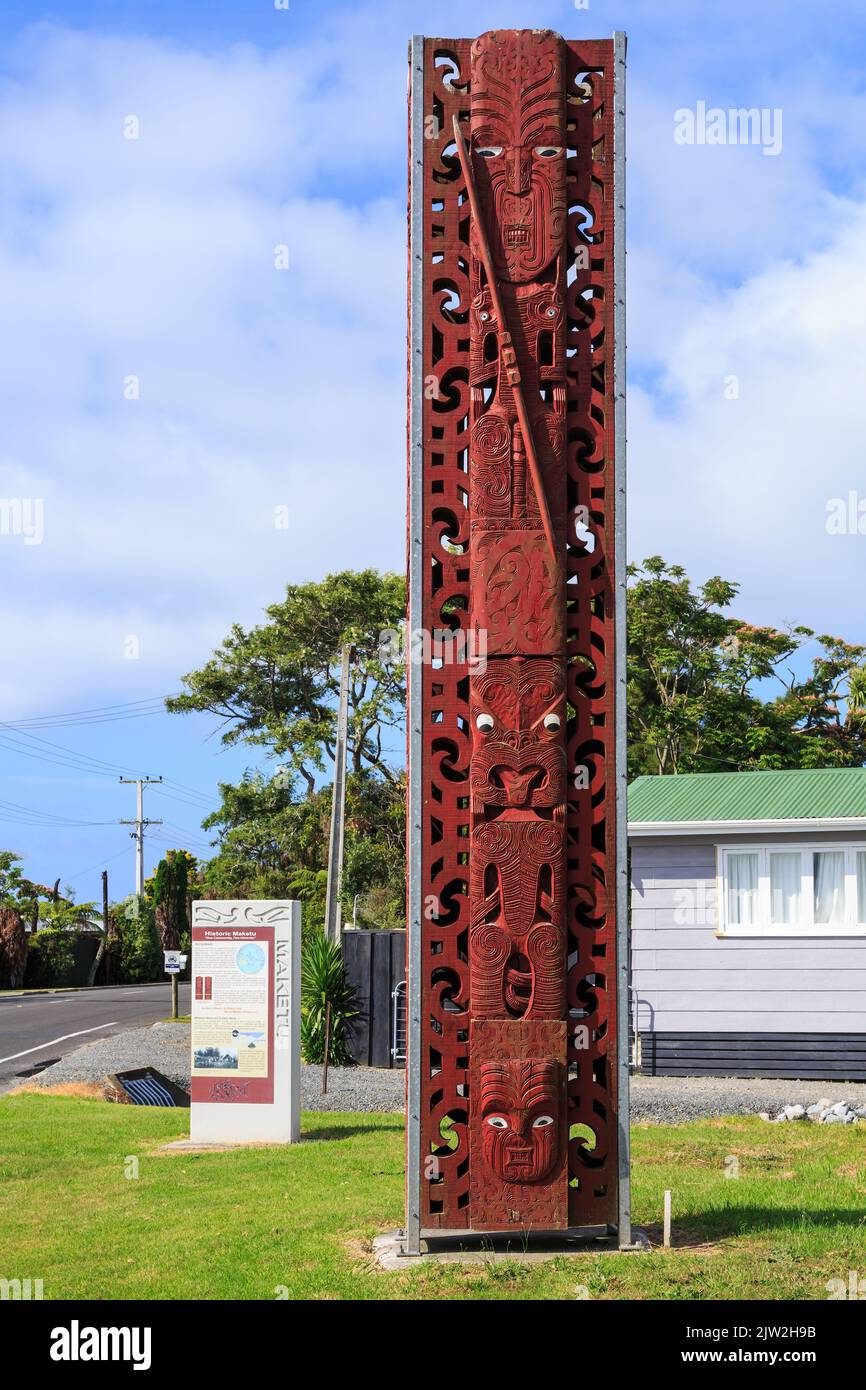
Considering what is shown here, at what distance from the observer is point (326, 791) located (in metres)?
36.4

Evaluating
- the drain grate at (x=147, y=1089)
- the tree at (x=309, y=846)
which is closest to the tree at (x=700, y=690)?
the tree at (x=309, y=846)

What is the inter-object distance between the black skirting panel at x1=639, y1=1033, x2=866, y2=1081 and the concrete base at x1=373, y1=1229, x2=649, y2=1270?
1065 centimetres

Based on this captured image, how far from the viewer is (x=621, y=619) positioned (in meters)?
7.62

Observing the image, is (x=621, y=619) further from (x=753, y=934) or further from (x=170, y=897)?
(x=170, y=897)

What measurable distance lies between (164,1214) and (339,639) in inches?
1155

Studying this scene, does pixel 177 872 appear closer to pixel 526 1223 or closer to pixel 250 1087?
pixel 250 1087

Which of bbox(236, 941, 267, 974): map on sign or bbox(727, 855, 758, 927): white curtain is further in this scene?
bbox(727, 855, 758, 927): white curtain

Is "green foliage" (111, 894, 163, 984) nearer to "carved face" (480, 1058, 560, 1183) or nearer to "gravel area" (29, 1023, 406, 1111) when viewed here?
"gravel area" (29, 1023, 406, 1111)

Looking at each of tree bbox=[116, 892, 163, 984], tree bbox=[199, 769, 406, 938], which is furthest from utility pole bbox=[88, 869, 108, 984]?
tree bbox=[199, 769, 406, 938]

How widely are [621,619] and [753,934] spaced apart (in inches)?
433

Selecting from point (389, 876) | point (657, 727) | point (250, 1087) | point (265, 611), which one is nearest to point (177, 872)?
point (265, 611)

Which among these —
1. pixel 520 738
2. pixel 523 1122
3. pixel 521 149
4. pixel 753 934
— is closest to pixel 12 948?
pixel 753 934

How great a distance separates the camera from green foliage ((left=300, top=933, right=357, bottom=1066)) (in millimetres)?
19062

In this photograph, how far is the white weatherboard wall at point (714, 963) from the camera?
56.9 feet
